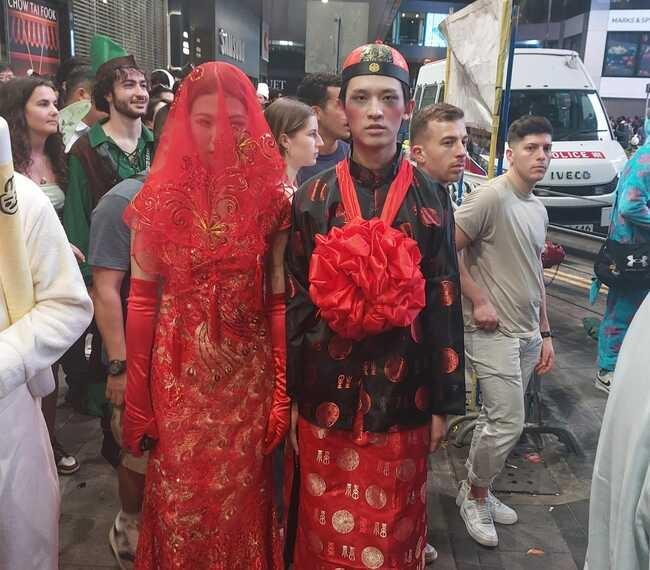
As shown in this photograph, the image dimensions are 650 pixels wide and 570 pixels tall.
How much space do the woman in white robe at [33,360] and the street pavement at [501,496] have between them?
1.17 meters

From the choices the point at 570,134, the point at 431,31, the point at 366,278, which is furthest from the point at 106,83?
the point at 431,31

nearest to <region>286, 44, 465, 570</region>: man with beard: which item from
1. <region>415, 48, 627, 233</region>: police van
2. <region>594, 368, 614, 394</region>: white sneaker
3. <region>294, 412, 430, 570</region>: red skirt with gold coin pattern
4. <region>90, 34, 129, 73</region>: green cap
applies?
<region>294, 412, 430, 570</region>: red skirt with gold coin pattern

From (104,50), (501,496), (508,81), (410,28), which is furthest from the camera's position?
(410,28)

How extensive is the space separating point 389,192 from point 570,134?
333 inches

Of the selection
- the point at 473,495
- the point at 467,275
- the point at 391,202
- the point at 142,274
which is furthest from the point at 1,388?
the point at 473,495

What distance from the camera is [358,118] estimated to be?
6.56 feet

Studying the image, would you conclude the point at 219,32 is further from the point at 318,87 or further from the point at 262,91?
the point at 318,87

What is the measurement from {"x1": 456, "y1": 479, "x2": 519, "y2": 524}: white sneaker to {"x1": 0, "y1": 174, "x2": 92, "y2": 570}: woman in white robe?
6.88ft

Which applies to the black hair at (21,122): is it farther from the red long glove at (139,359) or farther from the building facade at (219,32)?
the building facade at (219,32)

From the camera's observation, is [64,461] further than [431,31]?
No

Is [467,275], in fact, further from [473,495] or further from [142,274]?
[142,274]

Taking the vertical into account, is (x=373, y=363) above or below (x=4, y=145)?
below

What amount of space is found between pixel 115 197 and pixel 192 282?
2.04ft

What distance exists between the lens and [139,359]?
2049mm
